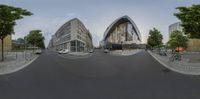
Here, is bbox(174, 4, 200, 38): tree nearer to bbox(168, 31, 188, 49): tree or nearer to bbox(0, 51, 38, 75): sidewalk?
bbox(0, 51, 38, 75): sidewalk

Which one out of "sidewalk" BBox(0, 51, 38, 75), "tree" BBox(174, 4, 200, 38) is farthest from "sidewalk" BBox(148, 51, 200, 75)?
"sidewalk" BBox(0, 51, 38, 75)

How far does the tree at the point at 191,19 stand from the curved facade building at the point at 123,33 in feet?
342

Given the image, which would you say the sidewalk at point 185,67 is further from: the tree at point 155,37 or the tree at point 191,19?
the tree at point 155,37

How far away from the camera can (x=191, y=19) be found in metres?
37.6

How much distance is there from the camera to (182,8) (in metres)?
39.5

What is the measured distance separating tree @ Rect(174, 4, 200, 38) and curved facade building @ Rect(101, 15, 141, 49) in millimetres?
104372

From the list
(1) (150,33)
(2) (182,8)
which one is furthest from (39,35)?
(2) (182,8)

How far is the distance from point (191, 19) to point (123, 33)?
413 feet

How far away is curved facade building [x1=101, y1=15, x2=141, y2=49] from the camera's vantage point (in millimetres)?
150163

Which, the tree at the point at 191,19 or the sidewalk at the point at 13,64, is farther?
the tree at the point at 191,19

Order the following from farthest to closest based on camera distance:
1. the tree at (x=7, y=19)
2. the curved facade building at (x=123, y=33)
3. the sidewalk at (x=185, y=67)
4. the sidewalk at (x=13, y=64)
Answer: the curved facade building at (x=123, y=33)
the tree at (x=7, y=19)
the sidewalk at (x=13, y=64)
the sidewalk at (x=185, y=67)

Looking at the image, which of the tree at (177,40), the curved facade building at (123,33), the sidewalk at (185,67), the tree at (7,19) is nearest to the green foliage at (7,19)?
the tree at (7,19)

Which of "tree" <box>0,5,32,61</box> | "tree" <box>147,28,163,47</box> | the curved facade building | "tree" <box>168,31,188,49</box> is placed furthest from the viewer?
the curved facade building

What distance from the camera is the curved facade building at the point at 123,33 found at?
150163mm
